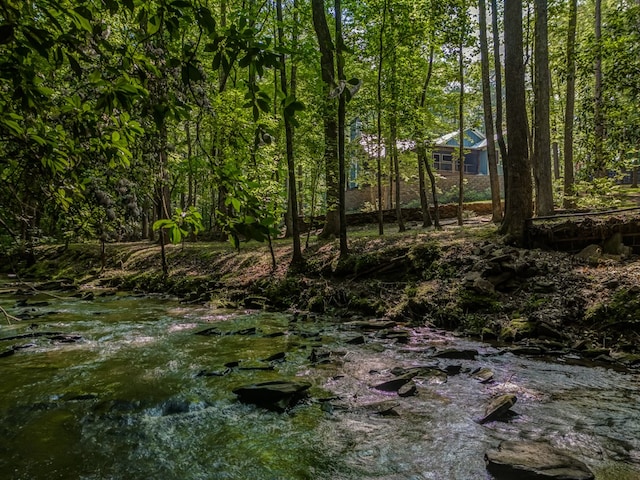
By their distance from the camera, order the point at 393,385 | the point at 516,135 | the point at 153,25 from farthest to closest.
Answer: the point at 516,135, the point at 393,385, the point at 153,25

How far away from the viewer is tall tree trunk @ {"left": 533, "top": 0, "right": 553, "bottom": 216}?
12656 millimetres

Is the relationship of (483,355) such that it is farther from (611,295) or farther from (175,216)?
(175,216)

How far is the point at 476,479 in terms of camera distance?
3244 millimetres

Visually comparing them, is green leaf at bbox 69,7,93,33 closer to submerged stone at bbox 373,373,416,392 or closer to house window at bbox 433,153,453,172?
submerged stone at bbox 373,373,416,392

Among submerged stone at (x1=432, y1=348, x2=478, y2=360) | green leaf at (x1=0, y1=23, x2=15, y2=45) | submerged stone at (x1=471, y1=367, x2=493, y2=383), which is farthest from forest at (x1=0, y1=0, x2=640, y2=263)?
submerged stone at (x1=471, y1=367, x2=493, y2=383)

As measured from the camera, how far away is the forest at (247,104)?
75.7 inches

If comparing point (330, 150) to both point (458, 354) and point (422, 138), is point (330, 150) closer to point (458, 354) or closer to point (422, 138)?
point (422, 138)

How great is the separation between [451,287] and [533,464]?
6380mm

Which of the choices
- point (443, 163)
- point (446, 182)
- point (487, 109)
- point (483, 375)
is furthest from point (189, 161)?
point (443, 163)

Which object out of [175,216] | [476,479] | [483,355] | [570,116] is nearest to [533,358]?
[483,355]

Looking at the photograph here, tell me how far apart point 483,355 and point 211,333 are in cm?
540

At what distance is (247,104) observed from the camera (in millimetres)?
1890

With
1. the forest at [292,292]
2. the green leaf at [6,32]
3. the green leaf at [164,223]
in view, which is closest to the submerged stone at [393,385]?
the forest at [292,292]

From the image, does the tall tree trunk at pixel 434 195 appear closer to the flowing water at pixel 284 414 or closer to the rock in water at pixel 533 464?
the flowing water at pixel 284 414
